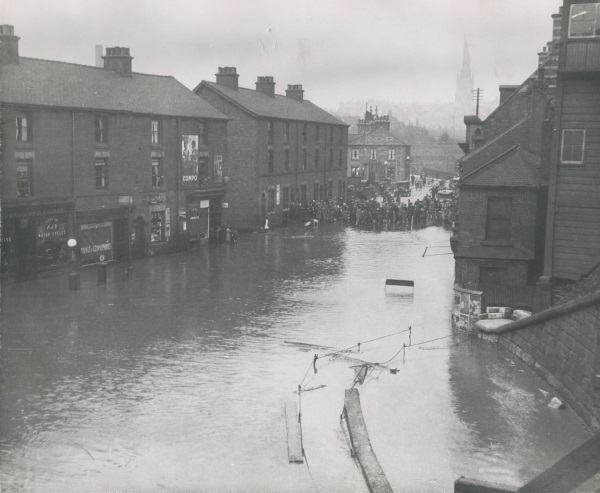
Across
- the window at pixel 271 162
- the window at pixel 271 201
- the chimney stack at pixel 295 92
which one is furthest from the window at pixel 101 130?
the chimney stack at pixel 295 92

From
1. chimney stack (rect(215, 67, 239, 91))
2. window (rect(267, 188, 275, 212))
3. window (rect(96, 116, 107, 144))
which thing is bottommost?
window (rect(267, 188, 275, 212))

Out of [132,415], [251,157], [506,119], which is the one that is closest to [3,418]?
[132,415]

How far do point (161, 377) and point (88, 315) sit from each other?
297 inches

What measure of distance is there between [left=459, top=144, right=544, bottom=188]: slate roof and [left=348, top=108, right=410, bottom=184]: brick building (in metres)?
68.5

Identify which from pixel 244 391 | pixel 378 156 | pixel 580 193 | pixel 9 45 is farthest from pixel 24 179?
pixel 378 156

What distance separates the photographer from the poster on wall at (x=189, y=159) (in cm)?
4047

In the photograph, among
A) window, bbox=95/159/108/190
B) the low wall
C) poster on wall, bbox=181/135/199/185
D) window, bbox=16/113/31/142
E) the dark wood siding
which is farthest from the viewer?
poster on wall, bbox=181/135/199/185

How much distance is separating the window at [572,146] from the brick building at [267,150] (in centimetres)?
2948

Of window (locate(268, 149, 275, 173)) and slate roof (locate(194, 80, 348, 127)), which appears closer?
slate roof (locate(194, 80, 348, 127))

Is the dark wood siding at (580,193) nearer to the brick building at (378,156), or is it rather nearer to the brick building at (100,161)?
the brick building at (100,161)

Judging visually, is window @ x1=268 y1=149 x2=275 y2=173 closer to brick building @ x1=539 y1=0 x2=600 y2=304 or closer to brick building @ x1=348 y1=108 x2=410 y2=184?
brick building @ x1=539 y1=0 x2=600 y2=304

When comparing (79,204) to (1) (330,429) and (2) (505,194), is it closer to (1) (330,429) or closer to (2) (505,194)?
(2) (505,194)

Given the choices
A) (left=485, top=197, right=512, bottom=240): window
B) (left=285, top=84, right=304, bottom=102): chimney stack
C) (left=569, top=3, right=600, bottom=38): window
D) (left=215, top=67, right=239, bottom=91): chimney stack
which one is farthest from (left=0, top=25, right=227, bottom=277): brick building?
(left=285, top=84, right=304, bottom=102): chimney stack

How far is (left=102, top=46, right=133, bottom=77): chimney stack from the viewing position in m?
38.9
